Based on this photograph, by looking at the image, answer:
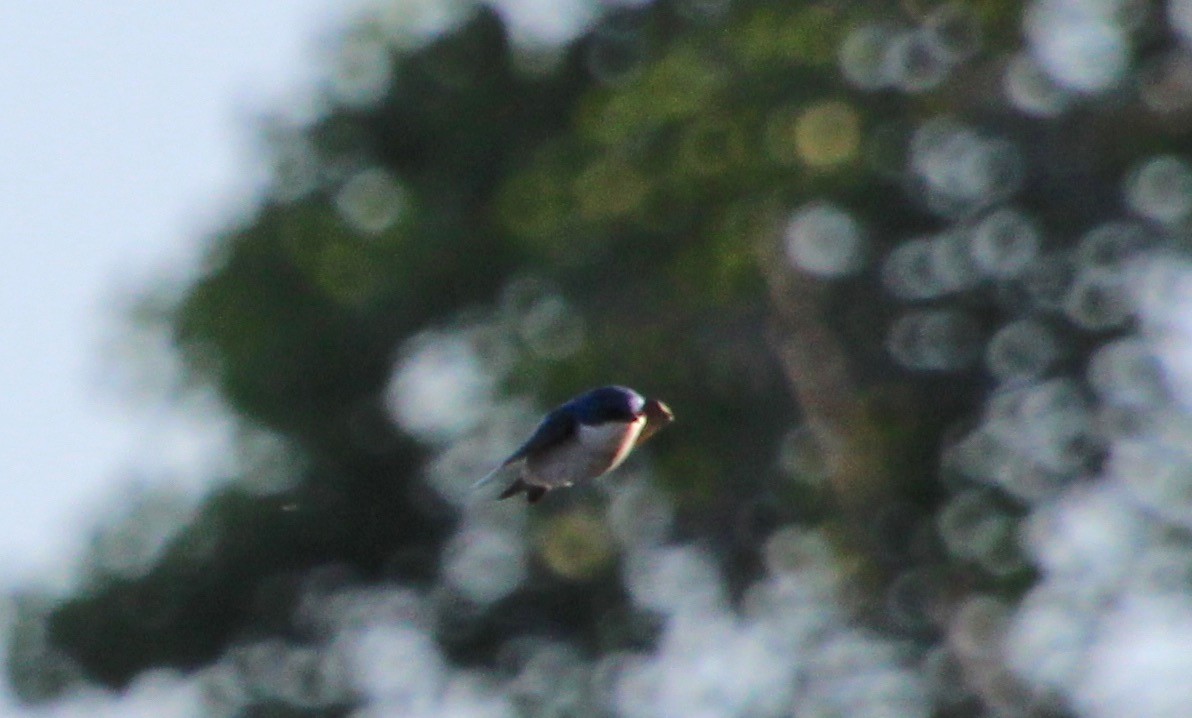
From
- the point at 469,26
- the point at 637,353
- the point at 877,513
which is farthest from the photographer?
the point at 469,26

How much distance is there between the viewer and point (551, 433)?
6543 mm

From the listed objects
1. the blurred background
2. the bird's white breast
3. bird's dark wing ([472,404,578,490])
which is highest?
the blurred background

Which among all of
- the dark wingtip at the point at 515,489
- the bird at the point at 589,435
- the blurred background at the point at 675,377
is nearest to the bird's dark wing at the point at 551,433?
the bird at the point at 589,435

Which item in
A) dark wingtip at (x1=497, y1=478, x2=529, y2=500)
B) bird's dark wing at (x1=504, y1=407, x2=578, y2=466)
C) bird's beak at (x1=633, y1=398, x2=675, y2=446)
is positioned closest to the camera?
bird's beak at (x1=633, y1=398, x2=675, y2=446)

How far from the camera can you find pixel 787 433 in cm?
1830

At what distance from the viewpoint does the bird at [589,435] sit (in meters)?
6.42

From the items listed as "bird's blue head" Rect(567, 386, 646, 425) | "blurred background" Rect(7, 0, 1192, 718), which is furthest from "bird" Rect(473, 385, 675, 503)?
"blurred background" Rect(7, 0, 1192, 718)

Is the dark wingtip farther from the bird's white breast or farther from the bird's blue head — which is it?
the bird's blue head

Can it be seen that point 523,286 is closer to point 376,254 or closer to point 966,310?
point 376,254

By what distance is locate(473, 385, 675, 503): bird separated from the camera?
6418 millimetres

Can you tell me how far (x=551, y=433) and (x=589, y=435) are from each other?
12cm

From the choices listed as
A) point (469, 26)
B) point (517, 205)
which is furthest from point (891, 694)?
point (469, 26)

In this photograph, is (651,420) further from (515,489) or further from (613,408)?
(515,489)

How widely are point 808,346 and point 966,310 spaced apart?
220cm
